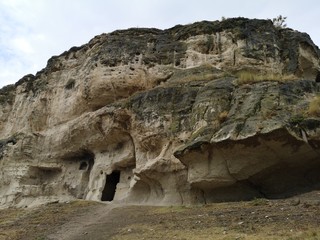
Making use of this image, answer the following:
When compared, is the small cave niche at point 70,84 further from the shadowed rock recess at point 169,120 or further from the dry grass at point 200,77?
the dry grass at point 200,77

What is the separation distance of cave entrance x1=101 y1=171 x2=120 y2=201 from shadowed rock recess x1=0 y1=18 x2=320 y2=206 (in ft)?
0.21

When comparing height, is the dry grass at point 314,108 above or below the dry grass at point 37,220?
above

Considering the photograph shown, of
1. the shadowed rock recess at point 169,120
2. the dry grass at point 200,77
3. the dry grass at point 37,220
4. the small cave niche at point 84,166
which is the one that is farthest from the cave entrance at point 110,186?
the dry grass at point 200,77

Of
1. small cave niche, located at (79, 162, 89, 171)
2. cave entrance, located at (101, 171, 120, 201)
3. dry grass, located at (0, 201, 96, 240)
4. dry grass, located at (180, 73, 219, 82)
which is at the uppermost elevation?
dry grass, located at (180, 73, 219, 82)

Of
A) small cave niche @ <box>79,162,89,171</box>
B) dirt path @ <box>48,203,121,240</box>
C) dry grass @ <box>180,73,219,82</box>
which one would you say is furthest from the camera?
small cave niche @ <box>79,162,89,171</box>

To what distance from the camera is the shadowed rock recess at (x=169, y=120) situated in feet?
48.1

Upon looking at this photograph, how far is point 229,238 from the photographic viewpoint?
970 centimetres

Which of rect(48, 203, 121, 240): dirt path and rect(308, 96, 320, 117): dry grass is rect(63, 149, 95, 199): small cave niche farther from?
rect(308, 96, 320, 117): dry grass

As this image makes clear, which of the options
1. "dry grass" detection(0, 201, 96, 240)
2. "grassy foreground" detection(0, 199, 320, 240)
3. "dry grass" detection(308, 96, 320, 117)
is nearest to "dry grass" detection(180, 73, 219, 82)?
"dry grass" detection(308, 96, 320, 117)

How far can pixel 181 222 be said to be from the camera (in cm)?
1218

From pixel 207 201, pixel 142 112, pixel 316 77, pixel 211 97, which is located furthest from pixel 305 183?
pixel 316 77

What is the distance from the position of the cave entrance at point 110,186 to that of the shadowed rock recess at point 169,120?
0.07 metres

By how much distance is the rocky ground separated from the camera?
399 inches

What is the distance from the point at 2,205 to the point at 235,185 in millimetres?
14513
